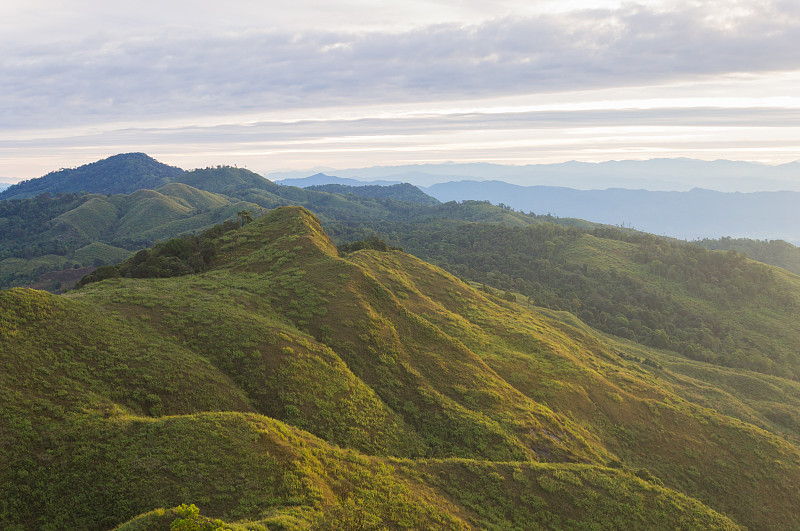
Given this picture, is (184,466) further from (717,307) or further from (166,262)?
(717,307)

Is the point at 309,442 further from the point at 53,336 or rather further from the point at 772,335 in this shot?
the point at 772,335

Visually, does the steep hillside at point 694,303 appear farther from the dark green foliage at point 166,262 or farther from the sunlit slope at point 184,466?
the dark green foliage at point 166,262

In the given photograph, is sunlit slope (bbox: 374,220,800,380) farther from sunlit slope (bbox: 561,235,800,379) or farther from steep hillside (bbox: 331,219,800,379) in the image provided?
steep hillside (bbox: 331,219,800,379)

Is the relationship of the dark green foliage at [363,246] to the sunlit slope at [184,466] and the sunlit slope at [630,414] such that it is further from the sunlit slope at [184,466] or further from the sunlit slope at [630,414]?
the sunlit slope at [184,466]

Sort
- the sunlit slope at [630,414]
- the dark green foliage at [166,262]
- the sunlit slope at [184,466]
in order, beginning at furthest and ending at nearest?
the dark green foliage at [166,262]
the sunlit slope at [630,414]
the sunlit slope at [184,466]

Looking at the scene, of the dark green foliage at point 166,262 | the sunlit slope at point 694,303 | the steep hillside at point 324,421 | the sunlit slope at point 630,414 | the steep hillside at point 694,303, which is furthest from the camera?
the steep hillside at point 694,303

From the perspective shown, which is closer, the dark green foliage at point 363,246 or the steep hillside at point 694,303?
the dark green foliage at point 363,246

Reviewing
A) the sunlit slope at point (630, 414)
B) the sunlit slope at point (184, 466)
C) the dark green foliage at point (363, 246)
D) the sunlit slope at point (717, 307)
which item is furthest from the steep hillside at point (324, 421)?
the sunlit slope at point (717, 307)

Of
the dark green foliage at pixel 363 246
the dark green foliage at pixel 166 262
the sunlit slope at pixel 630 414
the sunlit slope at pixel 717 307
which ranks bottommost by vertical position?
the sunlit slope at pixel 717 307

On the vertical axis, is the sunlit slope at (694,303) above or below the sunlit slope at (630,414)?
below

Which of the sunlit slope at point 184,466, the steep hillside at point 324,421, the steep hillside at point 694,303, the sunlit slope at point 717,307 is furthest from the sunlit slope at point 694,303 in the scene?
the sunlit slope at point 184,466
